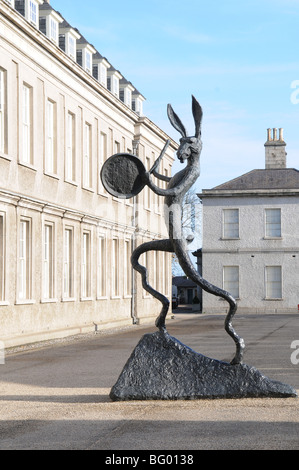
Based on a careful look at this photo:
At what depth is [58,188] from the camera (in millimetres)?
28109

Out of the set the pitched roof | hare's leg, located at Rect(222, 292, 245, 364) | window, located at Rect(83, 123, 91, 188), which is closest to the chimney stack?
the pitched roof

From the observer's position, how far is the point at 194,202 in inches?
2719

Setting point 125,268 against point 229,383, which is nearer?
point 229,383

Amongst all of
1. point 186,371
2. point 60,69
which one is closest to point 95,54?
point 60,69

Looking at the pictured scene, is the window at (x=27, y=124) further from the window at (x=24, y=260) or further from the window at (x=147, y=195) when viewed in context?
the window at (x=147, y=195)

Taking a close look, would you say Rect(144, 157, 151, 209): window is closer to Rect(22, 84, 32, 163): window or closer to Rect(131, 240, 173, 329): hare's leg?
Rect(22, 84, 32, 163): window

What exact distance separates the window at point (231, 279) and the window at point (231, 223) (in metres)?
2.13

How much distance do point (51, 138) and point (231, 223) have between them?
2973 centimetres

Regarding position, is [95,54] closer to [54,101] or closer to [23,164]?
[54,101]

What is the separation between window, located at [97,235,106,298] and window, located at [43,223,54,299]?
19.4ft

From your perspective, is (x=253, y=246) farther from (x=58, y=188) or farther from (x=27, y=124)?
(x=27, y=124)

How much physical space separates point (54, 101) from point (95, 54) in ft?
28.9

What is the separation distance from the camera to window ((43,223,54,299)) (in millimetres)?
27141

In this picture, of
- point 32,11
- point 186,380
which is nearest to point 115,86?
point 32,11
